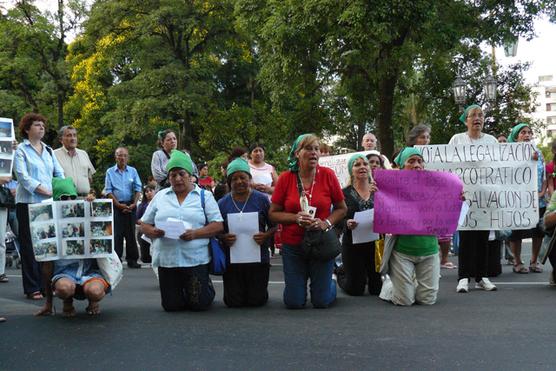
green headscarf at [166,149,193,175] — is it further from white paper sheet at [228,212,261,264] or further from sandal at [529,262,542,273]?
sandal at [529,262,542,273]

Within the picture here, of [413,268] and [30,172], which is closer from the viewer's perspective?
[413,268]

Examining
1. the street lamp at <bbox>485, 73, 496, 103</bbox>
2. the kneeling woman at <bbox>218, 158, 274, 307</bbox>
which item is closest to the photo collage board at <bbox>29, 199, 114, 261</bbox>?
the kneeling woman at <bbox>218, 158, 274, 307</bbox>

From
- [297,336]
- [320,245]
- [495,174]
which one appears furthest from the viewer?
[495,174]

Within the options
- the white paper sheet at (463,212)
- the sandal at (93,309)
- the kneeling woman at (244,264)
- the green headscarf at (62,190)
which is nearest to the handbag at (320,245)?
the kneeling woman at (244,264)

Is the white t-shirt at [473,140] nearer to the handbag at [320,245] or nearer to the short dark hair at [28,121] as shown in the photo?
the handbag at [320,245]

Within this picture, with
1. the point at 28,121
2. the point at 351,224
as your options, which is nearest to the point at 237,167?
the point at 351,224

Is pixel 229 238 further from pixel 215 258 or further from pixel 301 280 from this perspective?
pixel 301 280

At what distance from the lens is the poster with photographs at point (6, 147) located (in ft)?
21.6

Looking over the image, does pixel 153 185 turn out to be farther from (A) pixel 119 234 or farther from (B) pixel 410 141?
(B) pixel 410 141

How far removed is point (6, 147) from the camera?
666cm

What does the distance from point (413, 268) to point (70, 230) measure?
3.44m

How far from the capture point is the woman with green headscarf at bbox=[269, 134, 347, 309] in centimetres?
700

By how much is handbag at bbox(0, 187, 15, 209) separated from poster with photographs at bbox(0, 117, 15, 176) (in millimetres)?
1304

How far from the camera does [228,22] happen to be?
3256cm
